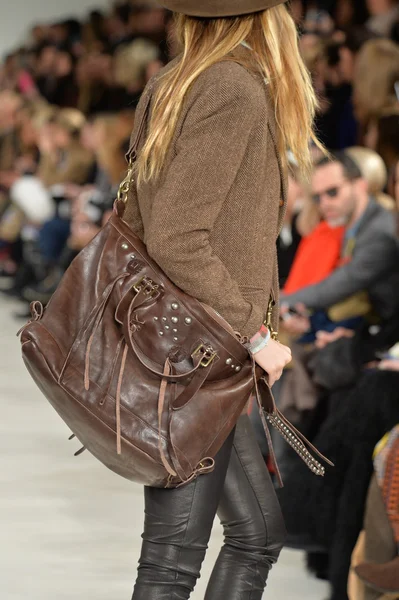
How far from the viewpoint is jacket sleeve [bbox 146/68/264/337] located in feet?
4.96

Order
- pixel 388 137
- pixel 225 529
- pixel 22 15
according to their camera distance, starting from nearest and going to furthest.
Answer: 1. pixel 225 529
2. pixel 388 137
3. pixel 22 15

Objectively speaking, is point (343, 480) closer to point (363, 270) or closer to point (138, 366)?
point (363, 270)

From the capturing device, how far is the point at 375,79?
13.9 ft

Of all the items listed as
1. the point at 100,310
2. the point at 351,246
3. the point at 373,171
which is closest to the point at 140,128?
the point at 100,310

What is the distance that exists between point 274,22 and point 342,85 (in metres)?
3.62

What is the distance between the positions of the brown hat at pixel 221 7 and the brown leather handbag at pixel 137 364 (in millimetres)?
333

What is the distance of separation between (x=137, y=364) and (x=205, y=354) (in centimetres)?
10

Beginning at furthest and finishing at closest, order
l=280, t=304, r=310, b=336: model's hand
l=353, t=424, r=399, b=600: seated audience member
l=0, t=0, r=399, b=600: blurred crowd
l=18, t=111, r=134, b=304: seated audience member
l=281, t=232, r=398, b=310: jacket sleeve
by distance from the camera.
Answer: l=18, t=111, r=134, b=304: seated audience member
l=280, t=304, r=310, b=336: model's hand
l=281, t=232, r=398, b=310: jacket sleeve
l=0, t=0, r=399, b=600: blurred crowd
l=353, t=424, r=399, b=600: seated audience member

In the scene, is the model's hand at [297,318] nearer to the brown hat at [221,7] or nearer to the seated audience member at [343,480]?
the seated audience member at [343,480]

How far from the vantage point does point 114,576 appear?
271cm

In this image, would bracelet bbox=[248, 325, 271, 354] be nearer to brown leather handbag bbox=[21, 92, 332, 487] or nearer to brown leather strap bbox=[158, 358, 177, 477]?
brown leather handbag bbox=[21, 92, 332, 487]

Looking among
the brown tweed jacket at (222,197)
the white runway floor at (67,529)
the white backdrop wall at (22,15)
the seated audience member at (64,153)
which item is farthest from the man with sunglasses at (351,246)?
the white backdrop wall at (22,15)

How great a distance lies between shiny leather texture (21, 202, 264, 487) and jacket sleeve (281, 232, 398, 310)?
167 cm

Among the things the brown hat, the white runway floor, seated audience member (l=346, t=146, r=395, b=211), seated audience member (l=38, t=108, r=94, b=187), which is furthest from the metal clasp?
seated audience member (l=38, t=108, r=94, b=187)
